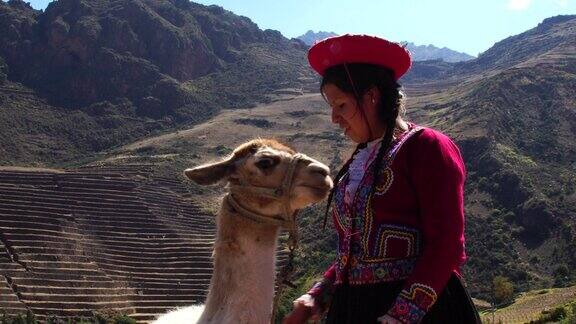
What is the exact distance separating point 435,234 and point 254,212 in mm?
976

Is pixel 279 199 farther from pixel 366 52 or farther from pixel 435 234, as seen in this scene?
pixel 435 234

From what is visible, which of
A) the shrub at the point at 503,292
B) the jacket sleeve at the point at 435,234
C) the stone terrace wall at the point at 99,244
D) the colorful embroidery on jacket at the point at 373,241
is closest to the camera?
the jacket sleeve at the point at 435,234

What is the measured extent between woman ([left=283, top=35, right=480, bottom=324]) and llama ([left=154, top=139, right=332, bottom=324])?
29 cm

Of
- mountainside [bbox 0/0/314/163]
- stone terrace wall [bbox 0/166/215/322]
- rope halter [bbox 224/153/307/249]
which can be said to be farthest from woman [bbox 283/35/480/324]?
mountainside [bbox 0/0/314/163]

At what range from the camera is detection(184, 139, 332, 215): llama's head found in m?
2.63

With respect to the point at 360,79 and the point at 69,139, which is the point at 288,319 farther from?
the point at 69,139

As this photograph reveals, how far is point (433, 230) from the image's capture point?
185 cm

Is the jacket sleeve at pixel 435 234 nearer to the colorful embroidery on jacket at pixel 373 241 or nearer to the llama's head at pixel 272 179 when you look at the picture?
the colorful embroidery on jacket at pixel 373 241

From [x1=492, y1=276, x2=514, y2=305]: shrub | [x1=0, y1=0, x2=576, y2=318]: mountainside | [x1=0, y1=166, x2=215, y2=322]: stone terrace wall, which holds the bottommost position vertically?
[x1=492, y1=276, x2=514, y2=305]: shrub

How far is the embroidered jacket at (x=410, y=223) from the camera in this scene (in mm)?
1837

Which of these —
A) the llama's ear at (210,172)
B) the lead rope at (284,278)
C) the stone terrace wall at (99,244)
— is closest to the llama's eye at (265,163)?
the llama's ear at (210,172)

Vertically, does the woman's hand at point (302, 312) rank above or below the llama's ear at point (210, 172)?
below

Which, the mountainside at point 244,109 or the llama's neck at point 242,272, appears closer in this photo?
the llama's neck at point 242,272

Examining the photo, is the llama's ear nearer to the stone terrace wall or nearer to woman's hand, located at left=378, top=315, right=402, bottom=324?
woman's hand, located at left=378, top=315, right=402, bottom=324
